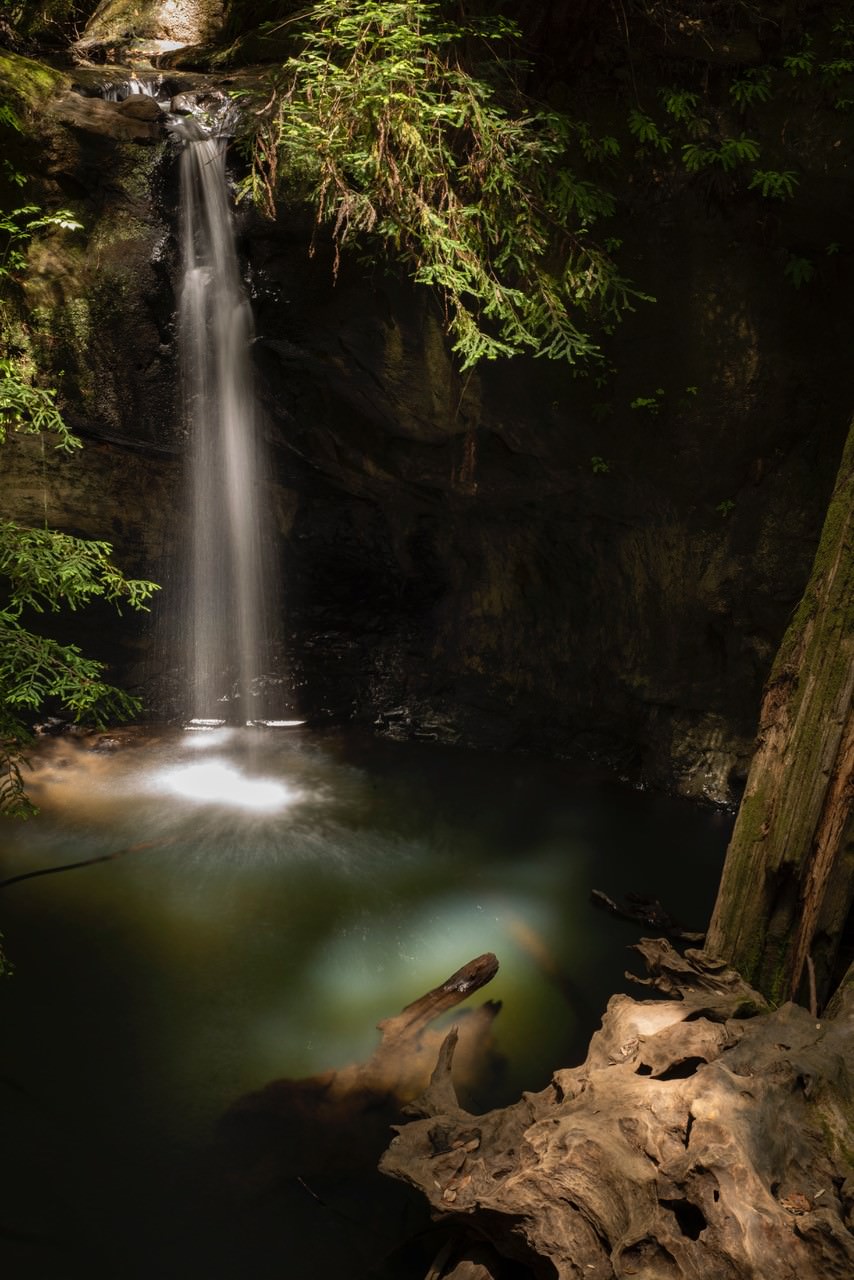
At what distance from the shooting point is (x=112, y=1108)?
A: 13.4ft

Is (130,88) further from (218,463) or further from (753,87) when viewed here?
(753,87)

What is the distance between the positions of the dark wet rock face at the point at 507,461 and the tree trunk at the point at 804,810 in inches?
106

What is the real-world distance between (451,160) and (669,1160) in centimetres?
548

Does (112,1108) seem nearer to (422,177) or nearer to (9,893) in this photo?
(9,893)

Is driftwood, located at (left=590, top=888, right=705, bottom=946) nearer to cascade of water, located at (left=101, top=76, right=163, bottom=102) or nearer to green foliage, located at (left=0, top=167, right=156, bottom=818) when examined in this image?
green foliage, located at (left=0, top=167, right=156, bottom=818)

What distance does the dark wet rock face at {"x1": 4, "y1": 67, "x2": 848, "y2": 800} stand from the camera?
22.0ft

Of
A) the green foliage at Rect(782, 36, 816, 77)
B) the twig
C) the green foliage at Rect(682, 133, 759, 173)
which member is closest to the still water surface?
the twig

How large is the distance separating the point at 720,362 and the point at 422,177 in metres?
2.64

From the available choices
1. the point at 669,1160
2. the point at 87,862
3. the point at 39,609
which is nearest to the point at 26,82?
the point at 39,609

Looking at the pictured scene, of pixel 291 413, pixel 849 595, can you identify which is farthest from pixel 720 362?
pixel 291 413

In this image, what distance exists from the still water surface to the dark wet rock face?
936mm

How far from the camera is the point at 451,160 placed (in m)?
5.61

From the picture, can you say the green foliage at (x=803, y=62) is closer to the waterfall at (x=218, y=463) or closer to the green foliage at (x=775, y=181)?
the green foliage at (x=775, y=181)

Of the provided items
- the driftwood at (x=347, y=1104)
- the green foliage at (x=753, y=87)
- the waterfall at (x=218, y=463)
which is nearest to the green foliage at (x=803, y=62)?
the green foliage at (x=753, y=87)
